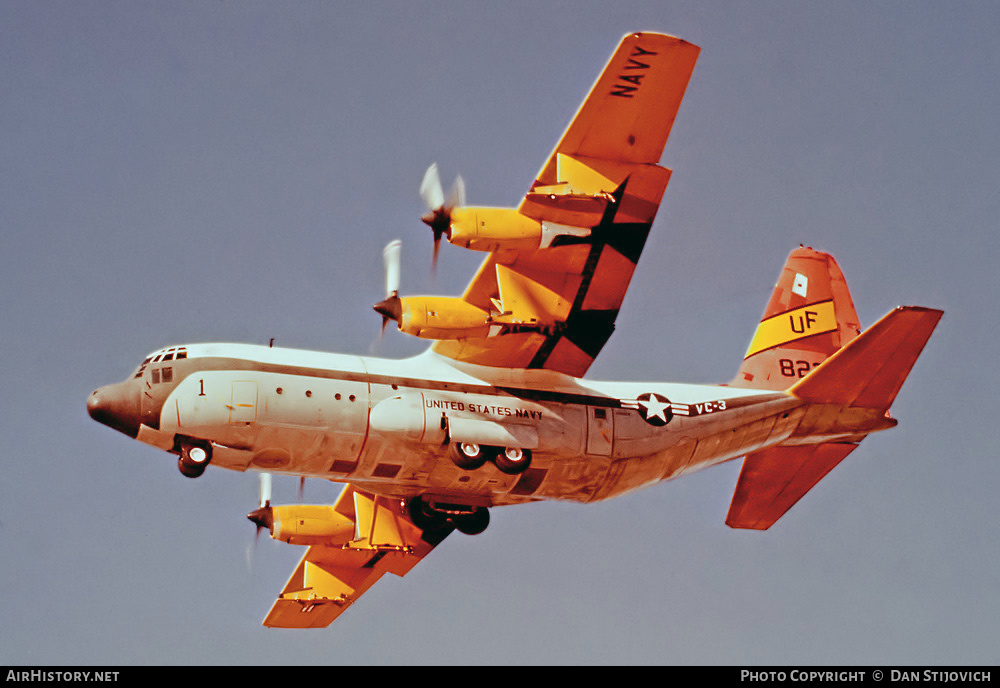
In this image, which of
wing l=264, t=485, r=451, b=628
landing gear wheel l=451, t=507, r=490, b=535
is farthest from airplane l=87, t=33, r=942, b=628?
wing l=264, t=485, r=451, b=628

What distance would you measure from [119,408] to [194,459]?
145 centimetres

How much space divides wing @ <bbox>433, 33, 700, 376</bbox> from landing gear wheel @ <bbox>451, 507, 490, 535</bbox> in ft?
9.09

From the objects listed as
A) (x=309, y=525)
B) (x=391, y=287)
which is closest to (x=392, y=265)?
(x=391, y=287)

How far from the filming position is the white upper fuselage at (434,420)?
22859 millimetres

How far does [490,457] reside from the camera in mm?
23594

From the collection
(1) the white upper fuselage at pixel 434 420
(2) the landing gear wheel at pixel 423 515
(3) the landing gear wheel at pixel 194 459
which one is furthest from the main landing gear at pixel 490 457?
(3) the landing gear wheel at pixel 194 459

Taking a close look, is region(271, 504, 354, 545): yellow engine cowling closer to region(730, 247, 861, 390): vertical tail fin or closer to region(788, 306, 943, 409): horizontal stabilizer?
region(730, 247, 861, 390): vertical tail fin

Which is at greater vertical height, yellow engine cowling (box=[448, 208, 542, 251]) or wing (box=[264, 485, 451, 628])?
yellow engine cowling (box=[448, 208, 542, 251])

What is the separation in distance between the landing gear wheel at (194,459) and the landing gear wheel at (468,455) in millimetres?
3759

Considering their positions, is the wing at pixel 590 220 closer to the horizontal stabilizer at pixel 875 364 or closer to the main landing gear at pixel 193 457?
the horizontal stabilizer at pixel 875 364

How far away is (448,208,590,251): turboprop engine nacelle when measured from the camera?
73.2 ft

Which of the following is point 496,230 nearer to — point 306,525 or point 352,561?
point 306,525

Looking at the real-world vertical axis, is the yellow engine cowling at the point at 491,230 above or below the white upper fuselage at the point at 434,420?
above
